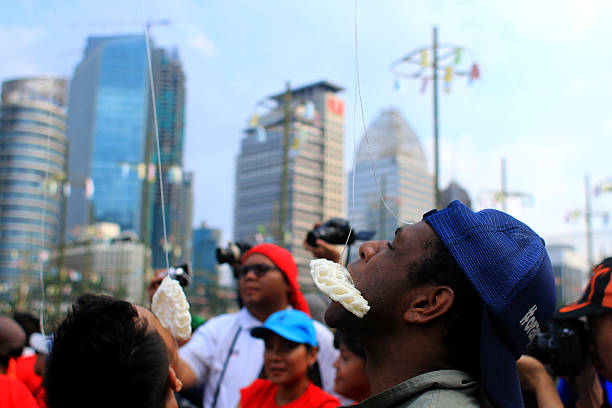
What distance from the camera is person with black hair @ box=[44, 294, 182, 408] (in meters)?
1.74

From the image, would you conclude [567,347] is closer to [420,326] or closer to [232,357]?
[420,326]

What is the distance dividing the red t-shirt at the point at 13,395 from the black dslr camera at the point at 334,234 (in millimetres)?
2067

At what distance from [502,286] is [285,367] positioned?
2.17 meters

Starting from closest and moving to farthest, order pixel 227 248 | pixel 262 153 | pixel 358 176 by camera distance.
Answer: pixel 358 176 < pixel 227 248 < pixel 262 153

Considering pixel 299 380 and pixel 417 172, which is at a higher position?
pixel 417 172

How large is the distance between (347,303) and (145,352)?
0.64 meters

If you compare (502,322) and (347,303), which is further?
(347,303)

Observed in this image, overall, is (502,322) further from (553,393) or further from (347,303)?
(553,393)

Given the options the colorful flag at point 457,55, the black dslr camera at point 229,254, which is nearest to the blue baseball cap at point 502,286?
the black dslr camera at point 229,254

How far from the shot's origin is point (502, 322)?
1.58 meters

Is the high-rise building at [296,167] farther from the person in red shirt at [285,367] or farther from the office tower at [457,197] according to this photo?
the office tower at [457,197]

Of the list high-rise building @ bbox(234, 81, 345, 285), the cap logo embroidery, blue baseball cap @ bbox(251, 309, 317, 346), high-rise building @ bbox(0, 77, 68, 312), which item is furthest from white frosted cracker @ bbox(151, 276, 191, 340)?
high-rise building @ bbox(0, 77, 68, 312)

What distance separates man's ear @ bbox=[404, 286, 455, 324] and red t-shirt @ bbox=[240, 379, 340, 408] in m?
1.70

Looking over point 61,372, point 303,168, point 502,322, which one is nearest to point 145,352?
point 61,372
